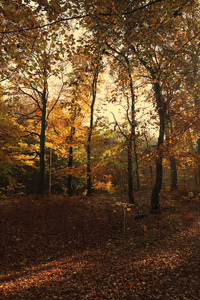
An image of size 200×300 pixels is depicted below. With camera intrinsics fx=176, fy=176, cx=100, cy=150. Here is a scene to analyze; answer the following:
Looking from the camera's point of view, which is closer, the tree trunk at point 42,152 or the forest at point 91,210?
the forest at point 91,210

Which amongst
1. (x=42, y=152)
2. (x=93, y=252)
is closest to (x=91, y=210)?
(x=93, y=252)

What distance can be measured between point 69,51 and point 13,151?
933cm

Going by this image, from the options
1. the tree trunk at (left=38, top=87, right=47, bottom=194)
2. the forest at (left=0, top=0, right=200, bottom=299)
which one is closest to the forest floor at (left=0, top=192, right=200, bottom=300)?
the forest at (left=0, top=0, right=200, bottom=299)

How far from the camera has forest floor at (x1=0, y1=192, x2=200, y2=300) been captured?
409 centimetres

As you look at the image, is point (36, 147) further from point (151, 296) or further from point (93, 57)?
point (151, 296)

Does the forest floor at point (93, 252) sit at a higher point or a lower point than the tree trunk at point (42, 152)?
lower

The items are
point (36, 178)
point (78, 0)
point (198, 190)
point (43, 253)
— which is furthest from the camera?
point (36, 178)

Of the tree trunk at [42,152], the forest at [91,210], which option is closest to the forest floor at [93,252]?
the forest at [91,210]

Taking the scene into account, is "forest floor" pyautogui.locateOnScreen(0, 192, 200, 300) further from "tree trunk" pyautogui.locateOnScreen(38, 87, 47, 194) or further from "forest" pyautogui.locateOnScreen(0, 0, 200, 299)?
"tree trunk" pyautogui.locateOnScreen(38, 87, 47, 194)

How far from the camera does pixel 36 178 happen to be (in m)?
23.3

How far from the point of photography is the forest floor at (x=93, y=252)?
4.09 m

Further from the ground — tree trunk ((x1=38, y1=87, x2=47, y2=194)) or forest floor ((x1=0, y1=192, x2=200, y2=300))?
tree trunk ((x1=38, y1=87, x2=47, y2=194))

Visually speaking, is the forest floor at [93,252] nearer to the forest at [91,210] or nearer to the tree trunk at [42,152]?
the forest at [91,210]

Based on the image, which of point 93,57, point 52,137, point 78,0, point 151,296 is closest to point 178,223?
point 151,296
